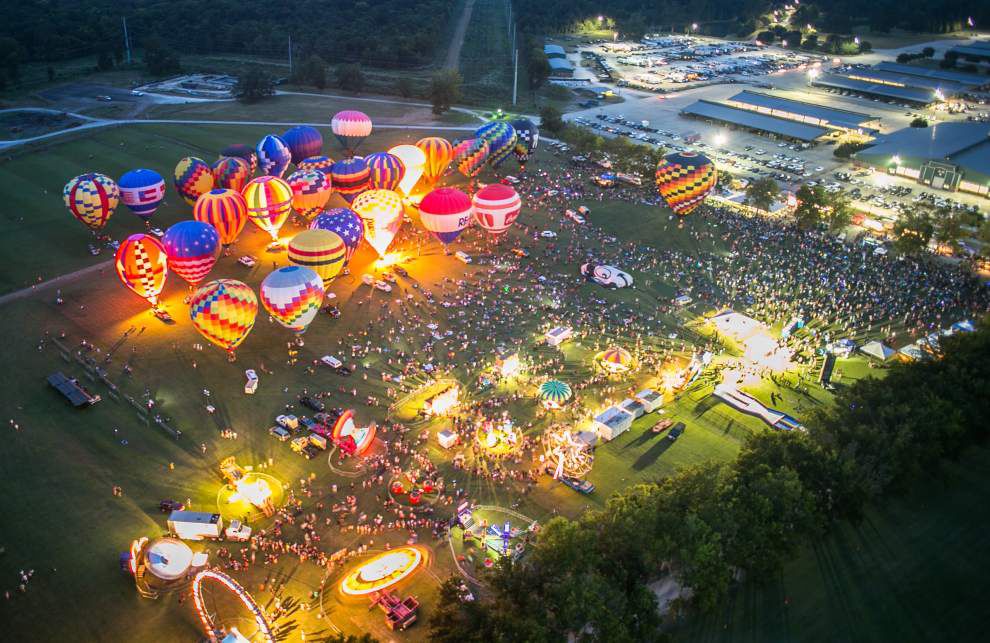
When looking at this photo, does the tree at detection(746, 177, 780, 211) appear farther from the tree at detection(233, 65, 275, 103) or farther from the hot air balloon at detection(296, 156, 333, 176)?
the tree at detection(233, 65, 275, 103)

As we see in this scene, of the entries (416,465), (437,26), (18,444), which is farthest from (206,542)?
(437,26)

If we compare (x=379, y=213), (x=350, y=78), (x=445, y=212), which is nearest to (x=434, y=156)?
(x=445, y=212)

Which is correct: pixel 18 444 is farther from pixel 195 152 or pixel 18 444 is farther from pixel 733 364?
pixel 195 152

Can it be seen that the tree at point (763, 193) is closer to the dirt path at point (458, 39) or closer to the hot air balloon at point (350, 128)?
the hot air balloon at point (350, 128)

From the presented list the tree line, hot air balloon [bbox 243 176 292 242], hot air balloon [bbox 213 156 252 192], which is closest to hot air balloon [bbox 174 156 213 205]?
hot air balloon [bbox 213 156 252 192]

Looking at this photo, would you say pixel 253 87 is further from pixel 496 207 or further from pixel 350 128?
pixel 496 207
